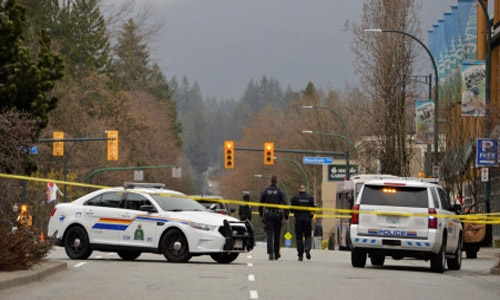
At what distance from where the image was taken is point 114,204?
28.2 meters

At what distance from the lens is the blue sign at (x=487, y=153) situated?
38.8 meters

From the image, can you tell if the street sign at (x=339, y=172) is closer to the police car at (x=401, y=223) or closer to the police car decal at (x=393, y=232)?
the police car at (x=401, y=223)

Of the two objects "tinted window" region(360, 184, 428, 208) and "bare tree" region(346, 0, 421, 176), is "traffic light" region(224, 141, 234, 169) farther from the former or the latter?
"tinted window" region(360, 184, 428, 208)

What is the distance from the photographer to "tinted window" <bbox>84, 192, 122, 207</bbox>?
28.2 m

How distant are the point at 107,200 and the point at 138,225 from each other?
125 cm

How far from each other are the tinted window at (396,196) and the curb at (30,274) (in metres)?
7.36

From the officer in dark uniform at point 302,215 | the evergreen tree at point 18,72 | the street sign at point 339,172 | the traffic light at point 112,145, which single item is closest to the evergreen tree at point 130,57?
the street sign at point 339,172

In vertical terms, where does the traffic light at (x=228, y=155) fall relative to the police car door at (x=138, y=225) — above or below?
above

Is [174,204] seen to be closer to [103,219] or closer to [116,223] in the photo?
[116,223]

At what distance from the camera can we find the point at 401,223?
2706cm

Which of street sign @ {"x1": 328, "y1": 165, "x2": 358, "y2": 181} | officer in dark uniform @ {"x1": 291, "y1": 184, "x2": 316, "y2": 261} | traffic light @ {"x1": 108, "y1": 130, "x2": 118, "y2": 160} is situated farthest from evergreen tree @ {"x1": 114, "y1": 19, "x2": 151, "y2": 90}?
officer in dark uniform @ {"x1": 291, "y1": 184, "x2": 316, "y2": 261}

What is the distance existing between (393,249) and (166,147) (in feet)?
330

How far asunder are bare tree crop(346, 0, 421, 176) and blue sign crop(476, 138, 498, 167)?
16.8 m

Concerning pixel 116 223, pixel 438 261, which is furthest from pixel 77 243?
pixel 438 261
